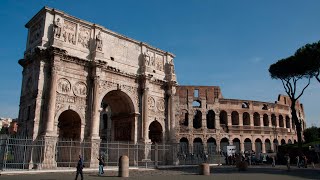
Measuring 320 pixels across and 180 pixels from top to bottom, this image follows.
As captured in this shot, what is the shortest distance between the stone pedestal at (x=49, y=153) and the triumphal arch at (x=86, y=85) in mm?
48

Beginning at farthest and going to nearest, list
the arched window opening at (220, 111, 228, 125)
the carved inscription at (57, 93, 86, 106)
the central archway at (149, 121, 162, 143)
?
the arched window opening at (220, 111, 228, 125) < the central archway at (149, 121, 162, 143) < the carved inscription at (57, 93, 86, 106)

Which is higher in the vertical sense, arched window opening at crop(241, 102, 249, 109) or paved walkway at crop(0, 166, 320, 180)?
arched window opening at crop(241, 102, 249, 109)

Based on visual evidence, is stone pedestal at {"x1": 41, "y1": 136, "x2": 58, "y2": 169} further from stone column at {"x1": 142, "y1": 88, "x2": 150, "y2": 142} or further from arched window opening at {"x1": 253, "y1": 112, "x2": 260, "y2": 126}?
arched window opening at {"x1": 253, "y1": 112, "x2": 260, "y2": 126}

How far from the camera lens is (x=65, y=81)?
17.1m

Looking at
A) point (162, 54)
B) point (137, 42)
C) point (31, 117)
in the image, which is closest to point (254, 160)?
point (162, 54)

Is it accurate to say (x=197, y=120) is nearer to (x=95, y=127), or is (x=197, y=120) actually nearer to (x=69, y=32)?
(x=95, y=127)

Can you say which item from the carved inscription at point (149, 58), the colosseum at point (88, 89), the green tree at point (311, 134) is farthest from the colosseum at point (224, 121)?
the carved inscription at point (149, 58)

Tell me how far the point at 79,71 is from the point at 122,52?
384 cm

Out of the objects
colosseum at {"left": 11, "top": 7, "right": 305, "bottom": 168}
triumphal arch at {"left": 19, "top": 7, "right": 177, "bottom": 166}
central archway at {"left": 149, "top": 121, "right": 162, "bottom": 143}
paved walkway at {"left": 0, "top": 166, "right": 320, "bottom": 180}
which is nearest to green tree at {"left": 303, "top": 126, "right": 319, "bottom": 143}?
colosseum at {"left": 11, "top": 7, "right": 305, "bottom": 168}

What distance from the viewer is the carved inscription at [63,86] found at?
1675cm

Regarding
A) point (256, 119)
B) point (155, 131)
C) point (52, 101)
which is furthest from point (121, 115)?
point (256, 119)

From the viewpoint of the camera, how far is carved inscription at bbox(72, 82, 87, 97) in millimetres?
17531

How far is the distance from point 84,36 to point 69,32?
3.50 feet

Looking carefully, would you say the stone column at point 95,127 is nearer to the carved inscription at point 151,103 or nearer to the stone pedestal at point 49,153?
the stone pedestal at point 49,153
